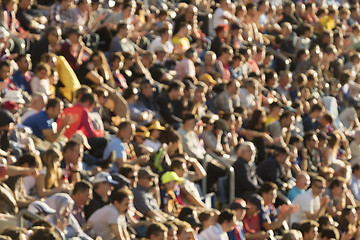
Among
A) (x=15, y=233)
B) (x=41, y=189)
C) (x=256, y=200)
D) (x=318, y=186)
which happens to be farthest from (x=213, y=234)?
(x=15, y=233)

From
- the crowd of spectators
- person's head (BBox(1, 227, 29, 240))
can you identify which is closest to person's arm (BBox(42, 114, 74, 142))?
the crowd of spectators

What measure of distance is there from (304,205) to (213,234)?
2.70 metres

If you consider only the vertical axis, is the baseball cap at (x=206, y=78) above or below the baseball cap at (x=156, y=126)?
below

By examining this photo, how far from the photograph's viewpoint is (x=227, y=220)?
12.5 metres

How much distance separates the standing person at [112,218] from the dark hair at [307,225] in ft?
10.5

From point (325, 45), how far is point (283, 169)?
6.43m

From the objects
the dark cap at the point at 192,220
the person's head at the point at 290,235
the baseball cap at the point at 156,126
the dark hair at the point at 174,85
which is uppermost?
the dark cap at the point at 192,220

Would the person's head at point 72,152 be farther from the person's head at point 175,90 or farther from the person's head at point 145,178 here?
the person's head at point 175,90

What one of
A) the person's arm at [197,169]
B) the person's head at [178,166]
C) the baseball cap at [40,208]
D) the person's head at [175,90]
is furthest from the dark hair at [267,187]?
the baseball cap at [40,208]

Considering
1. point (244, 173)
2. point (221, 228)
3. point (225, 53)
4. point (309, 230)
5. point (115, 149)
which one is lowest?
point (225, 53)

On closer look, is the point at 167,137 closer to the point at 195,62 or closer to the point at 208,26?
the point at 195,62

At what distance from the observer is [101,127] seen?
1334 cm

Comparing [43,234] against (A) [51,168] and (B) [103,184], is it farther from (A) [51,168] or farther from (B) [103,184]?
(B) [103,184]

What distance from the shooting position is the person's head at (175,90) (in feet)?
49.9
